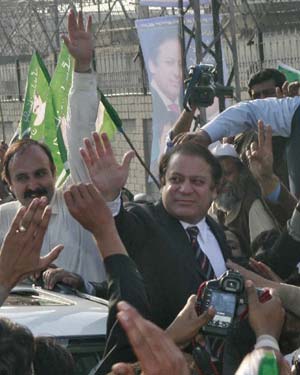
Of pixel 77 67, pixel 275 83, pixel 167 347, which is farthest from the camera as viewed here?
pixel 275 83

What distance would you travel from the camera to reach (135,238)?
4391 millimetres

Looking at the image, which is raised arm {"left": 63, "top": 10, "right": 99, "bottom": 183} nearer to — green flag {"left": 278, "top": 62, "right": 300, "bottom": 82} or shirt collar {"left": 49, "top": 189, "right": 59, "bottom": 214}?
shirt collar {"left": 49, "top": 189, "right": 59, "bottom": 214}

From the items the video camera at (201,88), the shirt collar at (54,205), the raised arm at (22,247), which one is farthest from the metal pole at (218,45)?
the raised arm at (22,247)

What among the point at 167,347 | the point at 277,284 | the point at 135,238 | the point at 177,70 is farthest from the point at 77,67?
the point at 177,70

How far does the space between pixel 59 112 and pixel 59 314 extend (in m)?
4.33

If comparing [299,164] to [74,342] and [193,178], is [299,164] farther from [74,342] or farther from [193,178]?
[74,342]

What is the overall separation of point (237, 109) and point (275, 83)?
2.13 meters

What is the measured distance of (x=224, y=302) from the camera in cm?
349

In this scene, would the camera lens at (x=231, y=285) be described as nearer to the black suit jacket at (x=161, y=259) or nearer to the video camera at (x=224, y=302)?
the video camera at (x=224, y=302)

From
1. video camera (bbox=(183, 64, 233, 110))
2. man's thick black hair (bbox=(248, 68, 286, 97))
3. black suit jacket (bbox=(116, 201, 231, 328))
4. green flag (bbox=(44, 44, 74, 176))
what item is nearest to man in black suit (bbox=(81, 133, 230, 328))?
black suit jacket (bbox=(116, 201, 231, 328))

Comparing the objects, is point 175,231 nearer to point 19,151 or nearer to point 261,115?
point 261,115

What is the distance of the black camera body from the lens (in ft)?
11.3

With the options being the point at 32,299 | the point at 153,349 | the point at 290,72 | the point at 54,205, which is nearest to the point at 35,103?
the point at 290,72

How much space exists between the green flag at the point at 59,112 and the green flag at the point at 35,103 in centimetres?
12
